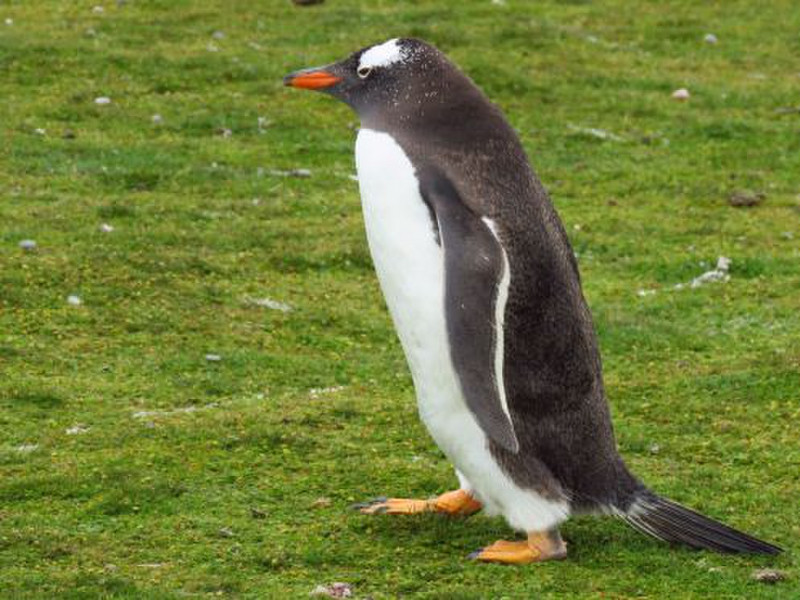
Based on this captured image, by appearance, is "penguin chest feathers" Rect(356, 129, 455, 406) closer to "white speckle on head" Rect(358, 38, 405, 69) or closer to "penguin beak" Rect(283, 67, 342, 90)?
"white speckle on head" Rect(358, 38, 405, 69)

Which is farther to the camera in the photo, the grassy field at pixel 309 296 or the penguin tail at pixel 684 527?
the grassy field at pixel 309 296

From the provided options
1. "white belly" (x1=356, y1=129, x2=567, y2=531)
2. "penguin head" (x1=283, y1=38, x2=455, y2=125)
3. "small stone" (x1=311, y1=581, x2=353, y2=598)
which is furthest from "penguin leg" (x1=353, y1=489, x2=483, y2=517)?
"penguin head" (x1=283, y1=38, x2=455, y2=125)

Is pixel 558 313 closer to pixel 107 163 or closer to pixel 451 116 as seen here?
pixel 451 116

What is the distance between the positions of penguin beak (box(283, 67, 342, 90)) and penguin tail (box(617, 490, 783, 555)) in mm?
2077

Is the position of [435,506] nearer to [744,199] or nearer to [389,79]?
[389,79]

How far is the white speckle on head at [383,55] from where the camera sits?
20.8 feet

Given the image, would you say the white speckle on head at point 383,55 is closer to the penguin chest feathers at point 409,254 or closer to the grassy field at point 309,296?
the penguin chest feathers at point 409,254

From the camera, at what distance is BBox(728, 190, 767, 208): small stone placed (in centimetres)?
1177

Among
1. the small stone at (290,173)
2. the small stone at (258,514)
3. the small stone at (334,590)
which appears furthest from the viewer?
the small stone at (290,173)

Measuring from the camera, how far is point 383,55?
6387 mm

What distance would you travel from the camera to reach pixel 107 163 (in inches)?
467

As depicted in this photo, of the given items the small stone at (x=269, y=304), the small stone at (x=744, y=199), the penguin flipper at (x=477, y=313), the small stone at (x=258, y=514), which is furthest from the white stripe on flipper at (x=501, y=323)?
the small stone at (x=744, y=199)

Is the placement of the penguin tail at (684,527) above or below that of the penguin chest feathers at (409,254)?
below

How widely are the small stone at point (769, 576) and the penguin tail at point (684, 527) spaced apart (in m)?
0.18
